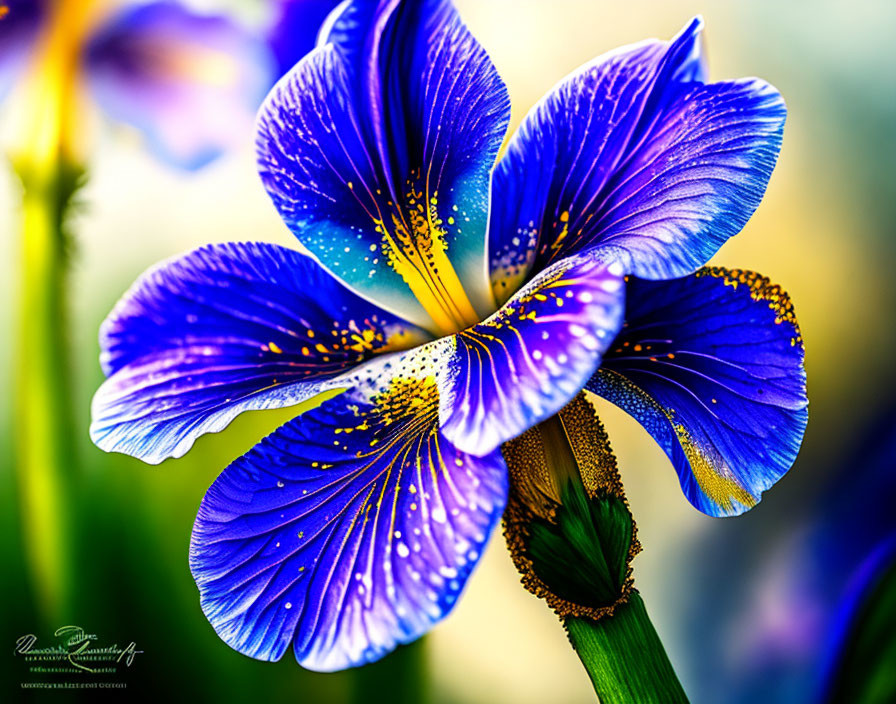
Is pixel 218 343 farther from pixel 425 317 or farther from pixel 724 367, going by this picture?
pixel 724 367

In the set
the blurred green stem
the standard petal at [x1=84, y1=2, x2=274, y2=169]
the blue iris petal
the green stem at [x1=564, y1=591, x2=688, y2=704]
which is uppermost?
the standard petal at [x1=84, y1=2, x2=274, y2=169]

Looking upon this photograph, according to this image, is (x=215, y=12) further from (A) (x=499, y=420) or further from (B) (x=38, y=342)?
(A) (x=499, y=420)

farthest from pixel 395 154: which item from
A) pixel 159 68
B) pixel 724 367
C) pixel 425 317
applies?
pixel 159 68

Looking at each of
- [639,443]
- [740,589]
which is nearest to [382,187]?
[639,443]

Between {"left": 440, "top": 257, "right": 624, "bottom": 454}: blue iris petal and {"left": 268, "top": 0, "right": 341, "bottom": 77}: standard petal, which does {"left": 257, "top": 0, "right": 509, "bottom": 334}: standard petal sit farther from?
{"left": 268, "top": 0, "right": 341, "bottom": 77}: standard petal

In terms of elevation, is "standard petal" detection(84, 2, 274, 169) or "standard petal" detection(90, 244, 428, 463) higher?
"standard petal" detection(84, 2, 274, 169)

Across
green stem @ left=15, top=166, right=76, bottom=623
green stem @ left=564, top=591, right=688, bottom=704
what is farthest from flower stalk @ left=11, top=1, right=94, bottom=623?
green stem @ left=564, top=591, right=688, bottom=704
